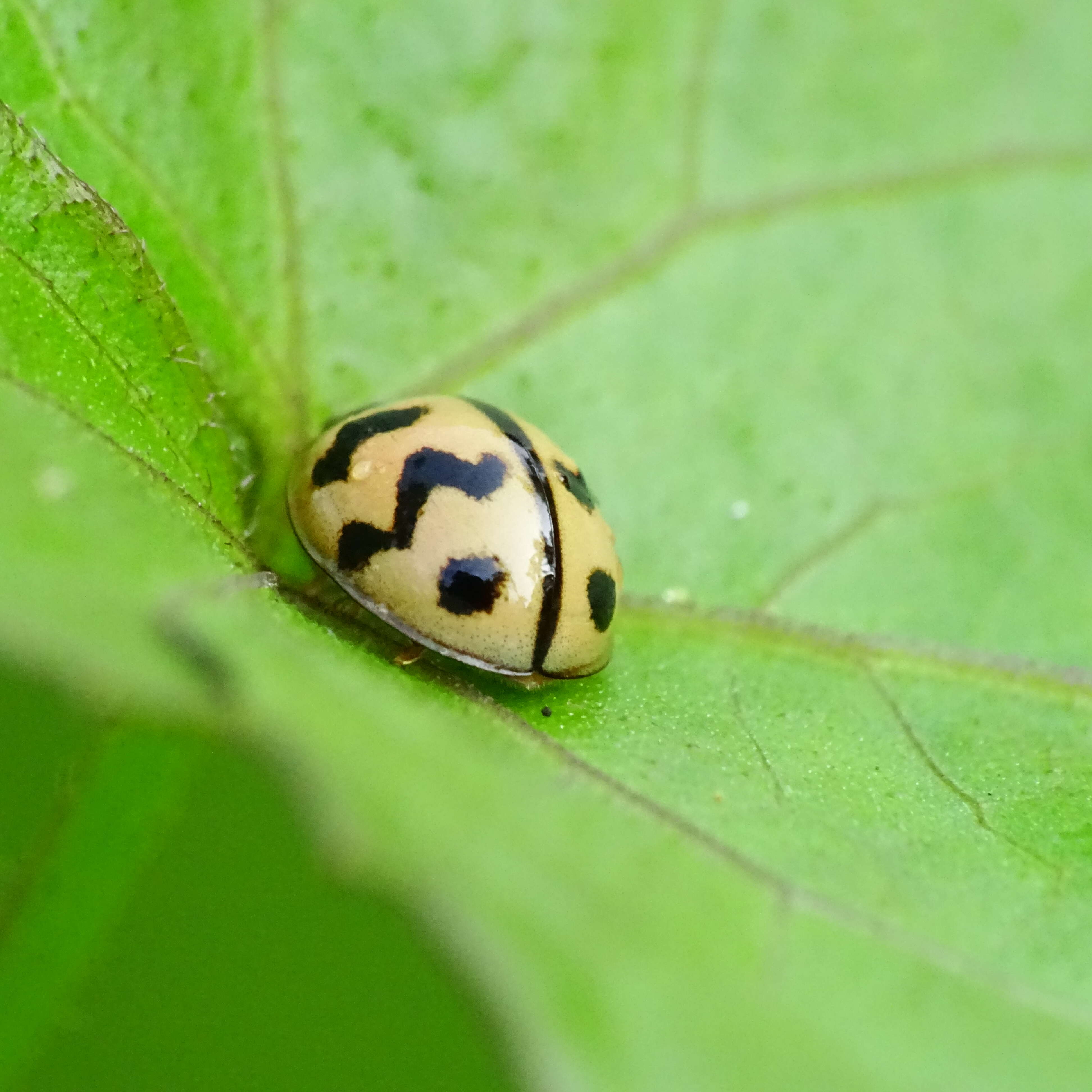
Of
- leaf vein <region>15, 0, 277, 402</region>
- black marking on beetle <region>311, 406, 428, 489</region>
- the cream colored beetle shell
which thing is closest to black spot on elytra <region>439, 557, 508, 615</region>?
the cream colored beetle shell

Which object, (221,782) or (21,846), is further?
(221,782)

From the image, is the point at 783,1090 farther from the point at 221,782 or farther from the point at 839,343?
the point at 221,782

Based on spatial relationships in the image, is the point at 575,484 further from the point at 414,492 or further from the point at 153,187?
the point at 153,187

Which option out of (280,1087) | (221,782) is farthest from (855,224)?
(280,1087)

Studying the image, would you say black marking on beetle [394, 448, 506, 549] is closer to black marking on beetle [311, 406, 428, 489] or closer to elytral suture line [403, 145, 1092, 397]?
black marking on beetle [311, 406, 428, 489]

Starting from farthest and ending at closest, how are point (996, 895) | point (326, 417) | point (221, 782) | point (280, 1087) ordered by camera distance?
point (280, 1087) → point (221, 782) → point (326, 417) → point (996, 895)

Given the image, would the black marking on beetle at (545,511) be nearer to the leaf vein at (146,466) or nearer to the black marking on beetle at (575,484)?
the black marking on beetle at (575,484)

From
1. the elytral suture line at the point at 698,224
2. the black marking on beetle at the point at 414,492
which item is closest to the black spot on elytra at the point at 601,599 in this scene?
the black marking on beetle at the point at 414,492
